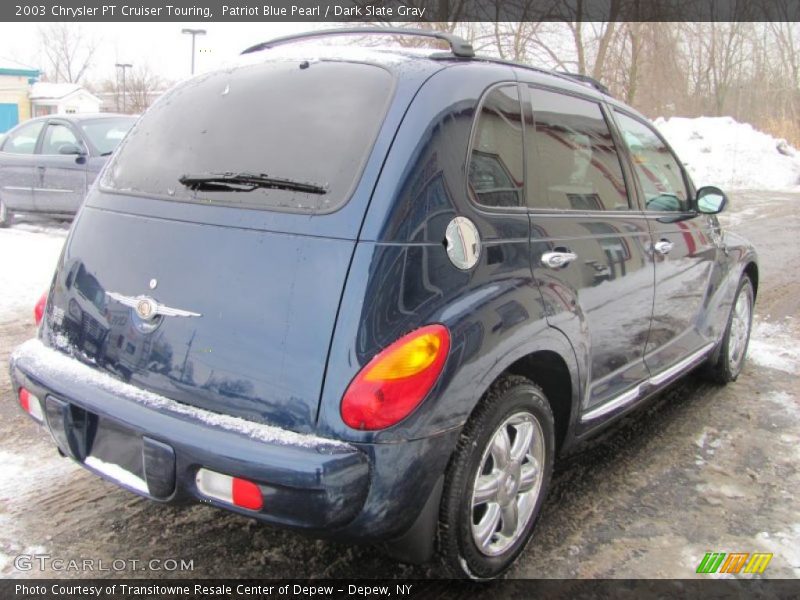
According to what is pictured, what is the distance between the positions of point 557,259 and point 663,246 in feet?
3.71

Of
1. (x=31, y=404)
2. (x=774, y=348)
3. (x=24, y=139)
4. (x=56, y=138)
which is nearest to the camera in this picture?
(x=31, y=404)

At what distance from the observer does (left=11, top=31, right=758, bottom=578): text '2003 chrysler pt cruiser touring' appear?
1993 mm

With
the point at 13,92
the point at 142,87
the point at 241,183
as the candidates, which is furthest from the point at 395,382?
the point at 142,87

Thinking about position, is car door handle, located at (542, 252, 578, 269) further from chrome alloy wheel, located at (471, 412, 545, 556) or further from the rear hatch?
the rear hatch

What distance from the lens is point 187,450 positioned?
79.1 inches

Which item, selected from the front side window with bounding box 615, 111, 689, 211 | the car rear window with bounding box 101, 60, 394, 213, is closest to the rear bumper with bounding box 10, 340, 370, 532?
the car rear window with bounding box 101, 60, 394, 213

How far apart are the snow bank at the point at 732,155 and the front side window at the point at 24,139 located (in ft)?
55.3

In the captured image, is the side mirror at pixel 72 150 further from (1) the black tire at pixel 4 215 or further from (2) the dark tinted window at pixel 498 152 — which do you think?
(2) the dark tinted window at pixel 498 152

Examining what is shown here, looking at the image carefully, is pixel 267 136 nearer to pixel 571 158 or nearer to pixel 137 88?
pixel 571 158

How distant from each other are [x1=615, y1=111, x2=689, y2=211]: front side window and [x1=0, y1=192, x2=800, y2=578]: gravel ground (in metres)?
1.30

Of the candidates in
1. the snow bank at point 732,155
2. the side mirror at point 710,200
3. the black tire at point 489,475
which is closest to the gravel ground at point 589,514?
the black tire at point 489,475

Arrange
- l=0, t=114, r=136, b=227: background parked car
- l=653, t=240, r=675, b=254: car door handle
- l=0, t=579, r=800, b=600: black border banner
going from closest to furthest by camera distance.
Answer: l=0, t=579, r=800, b=600: black border banner < l=653, t=240, r=675, b=254: car door handle < l=0, t=114, r=136, b=227: background parked car

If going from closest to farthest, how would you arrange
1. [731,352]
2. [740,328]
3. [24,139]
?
[731,352] → [740,328] → [24,139]

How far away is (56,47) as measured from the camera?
70.8 m
